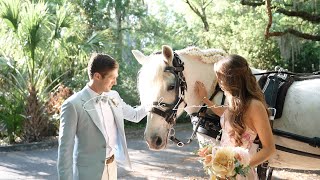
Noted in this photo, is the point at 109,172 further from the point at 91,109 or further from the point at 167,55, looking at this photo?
the point at 167,55

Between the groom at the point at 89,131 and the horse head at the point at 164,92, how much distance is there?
14.0 inches

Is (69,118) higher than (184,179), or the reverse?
(69,118)

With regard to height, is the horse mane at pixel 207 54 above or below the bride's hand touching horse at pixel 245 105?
above

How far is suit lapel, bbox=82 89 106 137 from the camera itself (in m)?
2.66

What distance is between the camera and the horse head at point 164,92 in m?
3.00

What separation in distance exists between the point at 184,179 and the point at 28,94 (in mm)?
5761

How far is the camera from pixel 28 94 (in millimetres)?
10633

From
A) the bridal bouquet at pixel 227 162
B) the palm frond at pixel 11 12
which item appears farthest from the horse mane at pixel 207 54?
the palm frond at pixel 11 12

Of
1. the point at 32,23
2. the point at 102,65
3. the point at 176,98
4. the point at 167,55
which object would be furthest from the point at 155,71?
the point at 32,23

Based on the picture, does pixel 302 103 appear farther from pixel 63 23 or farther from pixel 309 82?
pixel 63 23

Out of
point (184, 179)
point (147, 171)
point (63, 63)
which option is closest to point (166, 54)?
point (184, 179)

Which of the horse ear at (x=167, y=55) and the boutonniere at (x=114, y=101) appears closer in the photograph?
the boutonniere at (x=114, y=101)

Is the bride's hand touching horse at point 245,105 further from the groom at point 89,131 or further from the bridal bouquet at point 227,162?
the groom at point 89,131

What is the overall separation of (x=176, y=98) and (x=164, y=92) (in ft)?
0.36
